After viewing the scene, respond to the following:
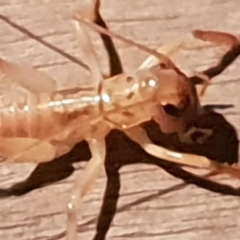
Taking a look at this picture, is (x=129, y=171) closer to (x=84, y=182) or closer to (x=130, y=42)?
(x=84, y=182)

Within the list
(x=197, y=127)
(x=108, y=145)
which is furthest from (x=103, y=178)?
(x=197, y=127)

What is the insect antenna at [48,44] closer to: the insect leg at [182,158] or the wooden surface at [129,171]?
the wooden surface at [129,171]

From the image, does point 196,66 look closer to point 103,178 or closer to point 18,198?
point 103,178

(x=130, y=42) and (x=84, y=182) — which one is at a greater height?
(x=130, y=42)

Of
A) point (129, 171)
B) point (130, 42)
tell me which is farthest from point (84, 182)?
point (130, 42)

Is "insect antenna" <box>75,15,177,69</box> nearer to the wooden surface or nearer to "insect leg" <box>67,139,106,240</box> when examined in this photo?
the wooden surface

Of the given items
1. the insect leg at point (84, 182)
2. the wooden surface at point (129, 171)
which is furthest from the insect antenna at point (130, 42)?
the insect leg at point (84, 182)
